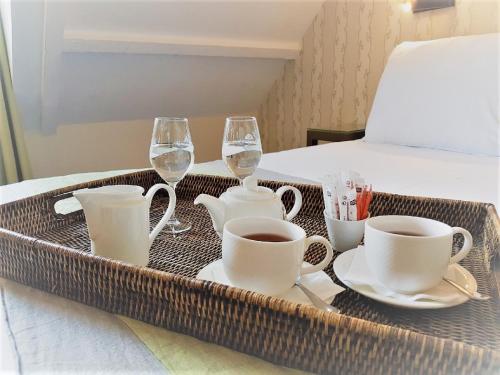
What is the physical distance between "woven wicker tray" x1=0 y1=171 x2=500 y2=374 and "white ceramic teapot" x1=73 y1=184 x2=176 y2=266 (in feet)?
0.20

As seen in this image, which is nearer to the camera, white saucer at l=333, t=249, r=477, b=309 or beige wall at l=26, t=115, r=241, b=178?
white saucer at l=333, t=249, r=477, b=309

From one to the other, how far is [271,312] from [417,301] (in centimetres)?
21

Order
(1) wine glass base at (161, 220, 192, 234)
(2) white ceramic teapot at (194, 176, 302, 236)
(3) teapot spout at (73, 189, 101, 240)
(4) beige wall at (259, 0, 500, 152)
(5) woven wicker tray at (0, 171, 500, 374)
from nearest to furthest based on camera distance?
1. (5) woven wicker tray at (0, 171, 500, 374)
2. (3) teapot spout at (73, 189, 101, 240)
3. (2) white ceramic teapot at (194, 176, 302, 236)
4. (1) wine glass base at (161, 220, 192, 234)
5. (4) beige wall at (259, 0, 500, 152)

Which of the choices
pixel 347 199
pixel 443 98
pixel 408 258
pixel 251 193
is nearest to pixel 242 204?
pixel 251 193

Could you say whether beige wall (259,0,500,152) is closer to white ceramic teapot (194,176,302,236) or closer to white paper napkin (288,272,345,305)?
white ceramic teapot (194,176,302,236)

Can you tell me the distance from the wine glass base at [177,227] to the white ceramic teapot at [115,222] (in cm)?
19

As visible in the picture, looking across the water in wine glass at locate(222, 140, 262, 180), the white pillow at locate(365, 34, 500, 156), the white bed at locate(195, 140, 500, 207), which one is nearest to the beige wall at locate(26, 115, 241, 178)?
the white bed at locate(195, 140, 500, 207)

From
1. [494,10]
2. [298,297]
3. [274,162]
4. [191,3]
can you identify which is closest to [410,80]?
[494,10]

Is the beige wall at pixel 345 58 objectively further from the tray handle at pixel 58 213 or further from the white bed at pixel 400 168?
the tray handle at pixel 58 213

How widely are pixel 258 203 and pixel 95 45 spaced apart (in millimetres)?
1752

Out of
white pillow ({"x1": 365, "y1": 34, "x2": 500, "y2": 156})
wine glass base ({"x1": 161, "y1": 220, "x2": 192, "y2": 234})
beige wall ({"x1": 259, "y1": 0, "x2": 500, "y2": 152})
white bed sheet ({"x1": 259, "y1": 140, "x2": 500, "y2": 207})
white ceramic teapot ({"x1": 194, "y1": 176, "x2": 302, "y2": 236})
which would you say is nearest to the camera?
white ceramic teapot ({"x1": 194, "y1": 176, "x2": 302, "y2": 236})

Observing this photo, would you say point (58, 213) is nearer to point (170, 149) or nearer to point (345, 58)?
point (170, 149)

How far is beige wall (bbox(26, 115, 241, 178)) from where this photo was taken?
252cm

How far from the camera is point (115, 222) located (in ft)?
2.17
